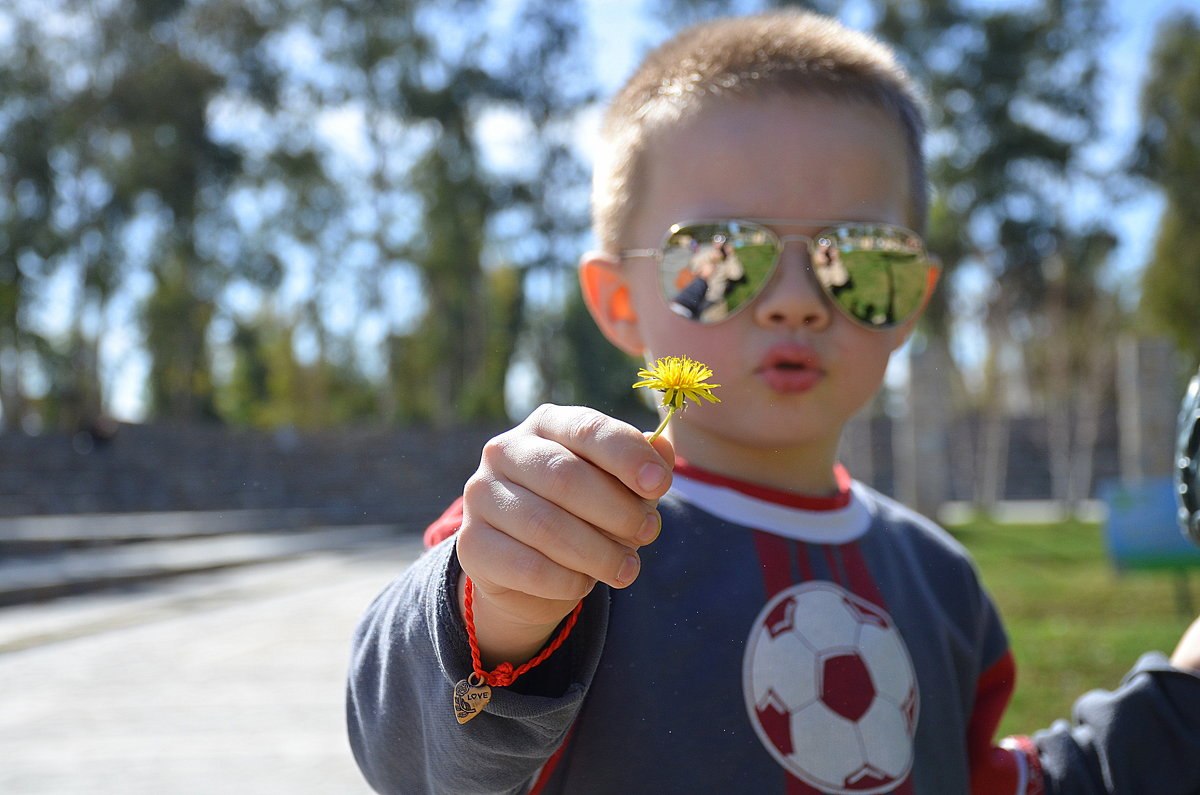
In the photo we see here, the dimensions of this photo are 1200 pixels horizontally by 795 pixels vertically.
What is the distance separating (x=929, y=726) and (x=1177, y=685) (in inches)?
15.9

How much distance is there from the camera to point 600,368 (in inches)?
37.8

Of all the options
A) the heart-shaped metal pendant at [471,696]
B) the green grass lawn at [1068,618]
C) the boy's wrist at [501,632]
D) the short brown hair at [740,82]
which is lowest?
the green grass lawn at [1068,618]

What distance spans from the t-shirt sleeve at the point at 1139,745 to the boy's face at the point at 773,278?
0.55 m

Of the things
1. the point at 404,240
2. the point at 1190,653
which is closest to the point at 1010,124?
the point at 404,240

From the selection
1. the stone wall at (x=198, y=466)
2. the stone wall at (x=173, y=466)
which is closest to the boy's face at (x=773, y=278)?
the stone wall at (x=198, y=466)

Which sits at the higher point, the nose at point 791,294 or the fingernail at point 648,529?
the nose at point 791,294

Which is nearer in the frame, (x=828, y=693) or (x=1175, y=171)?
(x=828, y=693)

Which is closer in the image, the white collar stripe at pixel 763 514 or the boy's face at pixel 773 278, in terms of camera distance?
the boy's face at pixel 773 278

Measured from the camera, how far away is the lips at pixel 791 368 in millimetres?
1027

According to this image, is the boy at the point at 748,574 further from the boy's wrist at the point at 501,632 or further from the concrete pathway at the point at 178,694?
the concrete pathway at the point at 178,694

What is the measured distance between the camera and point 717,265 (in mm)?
976

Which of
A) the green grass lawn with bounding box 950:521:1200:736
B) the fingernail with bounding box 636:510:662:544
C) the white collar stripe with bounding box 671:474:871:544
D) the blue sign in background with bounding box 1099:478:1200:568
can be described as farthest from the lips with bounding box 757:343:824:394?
the blue sign in background with bounding box 1099:478:1200:568

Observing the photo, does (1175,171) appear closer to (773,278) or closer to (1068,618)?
(1068,618)

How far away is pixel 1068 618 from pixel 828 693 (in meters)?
5.28
